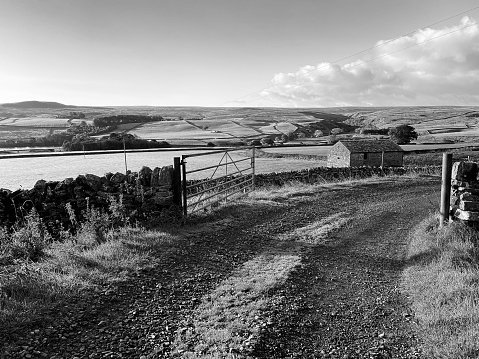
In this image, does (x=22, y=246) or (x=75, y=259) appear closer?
(x=75, y=259)

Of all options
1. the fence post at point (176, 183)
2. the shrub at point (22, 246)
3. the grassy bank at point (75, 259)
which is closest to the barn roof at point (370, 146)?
the fence post at point (176, 183)

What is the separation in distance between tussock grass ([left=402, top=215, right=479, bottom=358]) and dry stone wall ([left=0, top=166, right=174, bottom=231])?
262 inches

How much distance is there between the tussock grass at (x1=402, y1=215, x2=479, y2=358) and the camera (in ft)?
13.6

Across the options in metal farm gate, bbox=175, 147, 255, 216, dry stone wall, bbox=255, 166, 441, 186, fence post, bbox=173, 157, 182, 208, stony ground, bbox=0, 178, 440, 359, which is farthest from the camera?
dry stone wall, bbox=255, 166, 441, 186

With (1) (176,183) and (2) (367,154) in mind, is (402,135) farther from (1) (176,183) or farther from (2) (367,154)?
(1) (176,183)

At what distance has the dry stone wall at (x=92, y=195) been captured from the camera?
1021 cm

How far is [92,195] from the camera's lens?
419 inches

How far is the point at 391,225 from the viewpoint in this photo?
9.81 m

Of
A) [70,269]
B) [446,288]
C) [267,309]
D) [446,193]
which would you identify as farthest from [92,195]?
[446,193]

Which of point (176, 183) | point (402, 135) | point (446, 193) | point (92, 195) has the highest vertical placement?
point (402, 135)

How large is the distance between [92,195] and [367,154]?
35644 millimetres

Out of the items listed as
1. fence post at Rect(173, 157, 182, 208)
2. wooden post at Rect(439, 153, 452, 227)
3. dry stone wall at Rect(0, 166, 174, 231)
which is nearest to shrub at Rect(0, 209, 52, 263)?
dry stone wall at Rect(0, 166, 174, 231)

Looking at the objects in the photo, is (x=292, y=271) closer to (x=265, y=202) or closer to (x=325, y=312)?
(x=325, y=312)

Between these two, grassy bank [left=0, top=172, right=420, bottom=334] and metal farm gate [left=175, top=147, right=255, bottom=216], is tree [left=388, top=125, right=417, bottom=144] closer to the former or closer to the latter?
metal farm gate [left=175, top=147, right=255, bottom=216]
